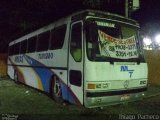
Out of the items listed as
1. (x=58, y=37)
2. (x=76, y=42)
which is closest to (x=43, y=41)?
(x=58, y=37)

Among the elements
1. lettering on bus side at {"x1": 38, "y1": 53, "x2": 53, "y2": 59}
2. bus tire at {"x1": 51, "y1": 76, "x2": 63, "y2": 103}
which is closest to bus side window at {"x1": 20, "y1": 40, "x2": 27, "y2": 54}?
lettering on bus side at {"x1": 38, "y1": 53, "x2": 53, "y2": 59}

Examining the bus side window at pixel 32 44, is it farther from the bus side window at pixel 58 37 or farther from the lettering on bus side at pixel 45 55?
the bus side window at pixel 58 37

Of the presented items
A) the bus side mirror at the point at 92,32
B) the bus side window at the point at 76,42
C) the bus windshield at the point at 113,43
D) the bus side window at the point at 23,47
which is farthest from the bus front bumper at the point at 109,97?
the bus side window at the point at 23,47

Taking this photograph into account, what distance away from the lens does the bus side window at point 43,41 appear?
1149 cm

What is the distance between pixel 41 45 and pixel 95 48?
4616 millimetres

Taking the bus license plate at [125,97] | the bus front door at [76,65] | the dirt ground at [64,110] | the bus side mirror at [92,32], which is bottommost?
the dirt ground at [64,110]

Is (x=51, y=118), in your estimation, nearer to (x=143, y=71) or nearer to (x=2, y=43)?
(x=143, y=71)

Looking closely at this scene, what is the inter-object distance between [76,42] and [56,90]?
101 inches

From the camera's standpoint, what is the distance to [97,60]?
8.03 metres

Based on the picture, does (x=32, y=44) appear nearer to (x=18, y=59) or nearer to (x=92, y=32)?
(x=18, y=59)

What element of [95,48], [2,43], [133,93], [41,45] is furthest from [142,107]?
[2,43]

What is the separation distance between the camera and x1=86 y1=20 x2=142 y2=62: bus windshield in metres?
8.10

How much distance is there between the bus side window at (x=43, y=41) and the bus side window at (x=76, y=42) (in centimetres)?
272

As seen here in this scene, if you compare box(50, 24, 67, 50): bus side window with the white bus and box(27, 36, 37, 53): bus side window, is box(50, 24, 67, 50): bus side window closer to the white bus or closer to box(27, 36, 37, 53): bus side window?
the white bus
